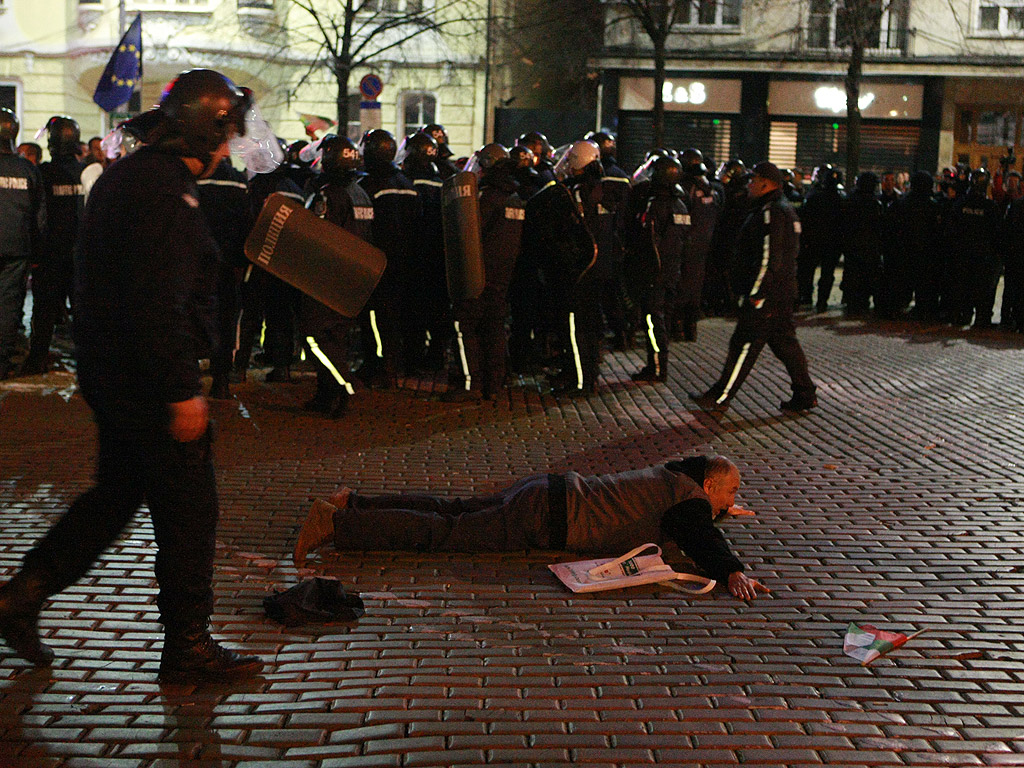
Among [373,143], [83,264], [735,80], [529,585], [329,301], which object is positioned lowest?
[529,585]

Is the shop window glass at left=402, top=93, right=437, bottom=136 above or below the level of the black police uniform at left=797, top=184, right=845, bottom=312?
above

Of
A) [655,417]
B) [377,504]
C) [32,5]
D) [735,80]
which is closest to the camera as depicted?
[377,504]

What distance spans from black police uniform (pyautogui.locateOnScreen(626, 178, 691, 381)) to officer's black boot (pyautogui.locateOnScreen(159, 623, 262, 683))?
712 centimetres

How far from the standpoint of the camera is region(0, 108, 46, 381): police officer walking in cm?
991

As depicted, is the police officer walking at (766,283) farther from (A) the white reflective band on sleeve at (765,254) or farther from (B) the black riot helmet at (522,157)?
(B) the black riot helmet at (522,157)

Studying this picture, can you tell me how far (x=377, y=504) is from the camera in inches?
230

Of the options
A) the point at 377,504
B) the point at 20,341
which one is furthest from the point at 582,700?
the point at 20,341

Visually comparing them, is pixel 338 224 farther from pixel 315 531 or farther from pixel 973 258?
pixel 973 258

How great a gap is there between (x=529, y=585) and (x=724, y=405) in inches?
190

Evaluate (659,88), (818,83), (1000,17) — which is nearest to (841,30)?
(818,83)

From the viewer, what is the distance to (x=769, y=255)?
30.8ft

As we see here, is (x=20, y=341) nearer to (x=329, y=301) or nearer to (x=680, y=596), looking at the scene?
(x=329, y=301)

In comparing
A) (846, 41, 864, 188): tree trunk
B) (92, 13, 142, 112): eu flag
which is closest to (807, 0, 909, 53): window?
(846, 41, 864, 188): tree trunk

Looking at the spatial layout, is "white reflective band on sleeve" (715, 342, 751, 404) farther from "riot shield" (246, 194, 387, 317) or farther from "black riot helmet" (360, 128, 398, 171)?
"black riot helmet" (360, 128, 398, 171)
